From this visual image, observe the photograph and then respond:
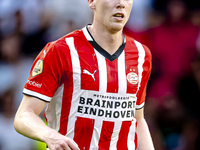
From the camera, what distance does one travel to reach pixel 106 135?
2541mm

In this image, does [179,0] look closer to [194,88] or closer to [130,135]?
[194,88]

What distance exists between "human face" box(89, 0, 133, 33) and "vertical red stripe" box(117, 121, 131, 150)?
2.44ft

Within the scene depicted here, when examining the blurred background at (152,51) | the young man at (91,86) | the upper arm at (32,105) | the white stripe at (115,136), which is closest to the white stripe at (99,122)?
the young man at (91,86)

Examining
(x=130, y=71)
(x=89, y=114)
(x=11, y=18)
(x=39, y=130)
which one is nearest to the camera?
(x=39, y=130)

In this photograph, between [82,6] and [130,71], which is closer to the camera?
[130,71]

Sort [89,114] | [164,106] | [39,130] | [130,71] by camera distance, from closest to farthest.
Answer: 1. [39,130]
2. [89,114]
3. [130,71]
4. [164,106]

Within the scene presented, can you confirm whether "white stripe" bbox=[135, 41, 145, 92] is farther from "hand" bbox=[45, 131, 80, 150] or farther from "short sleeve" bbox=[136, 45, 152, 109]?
"hand" bbox=[45, 131, 80, 150]

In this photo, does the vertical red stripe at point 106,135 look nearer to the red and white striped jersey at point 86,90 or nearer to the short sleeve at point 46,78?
the red and white striped jersey at point 86,90

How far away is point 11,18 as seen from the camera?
5.88m

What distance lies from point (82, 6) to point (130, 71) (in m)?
3.61

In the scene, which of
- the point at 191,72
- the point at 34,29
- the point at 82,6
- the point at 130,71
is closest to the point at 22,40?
the point at 34,29

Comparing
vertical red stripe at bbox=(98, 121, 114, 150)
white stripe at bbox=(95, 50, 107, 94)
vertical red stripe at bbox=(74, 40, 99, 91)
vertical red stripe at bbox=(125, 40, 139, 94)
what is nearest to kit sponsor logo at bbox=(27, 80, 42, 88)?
vertical red stripe at bbox=(74, 40, 99, 91)

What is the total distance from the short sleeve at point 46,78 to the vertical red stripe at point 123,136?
2.04ft

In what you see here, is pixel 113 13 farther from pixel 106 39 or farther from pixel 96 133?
pixel 96 133
